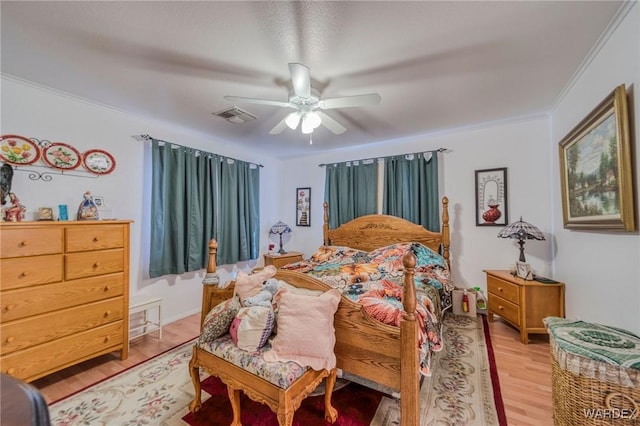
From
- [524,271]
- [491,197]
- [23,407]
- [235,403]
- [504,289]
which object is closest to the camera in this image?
[23,407]

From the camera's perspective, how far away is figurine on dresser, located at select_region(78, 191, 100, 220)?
8.08ft

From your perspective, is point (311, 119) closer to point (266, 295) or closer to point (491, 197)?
point (266, 295)

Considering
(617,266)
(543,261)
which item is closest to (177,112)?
(617,266)

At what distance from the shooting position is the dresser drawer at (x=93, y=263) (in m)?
2.17

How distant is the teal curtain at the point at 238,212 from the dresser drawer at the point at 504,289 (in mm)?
3481

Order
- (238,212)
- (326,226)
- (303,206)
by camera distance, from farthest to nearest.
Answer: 1. (303,206)
2. (326,226)
3. (238,212)

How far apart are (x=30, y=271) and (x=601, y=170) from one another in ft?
14.0

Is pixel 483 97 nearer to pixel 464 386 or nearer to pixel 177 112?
pixel 464 386

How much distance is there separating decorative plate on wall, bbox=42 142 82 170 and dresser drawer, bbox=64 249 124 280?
0.97m

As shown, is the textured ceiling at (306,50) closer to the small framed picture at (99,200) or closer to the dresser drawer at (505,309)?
the small framed picture at (99,200)

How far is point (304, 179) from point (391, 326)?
11.8 ft

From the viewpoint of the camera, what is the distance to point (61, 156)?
2500 millimetres

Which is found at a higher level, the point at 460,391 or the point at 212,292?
the point at 212,292

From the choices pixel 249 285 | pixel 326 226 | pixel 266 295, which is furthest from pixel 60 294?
pixel 326 226
